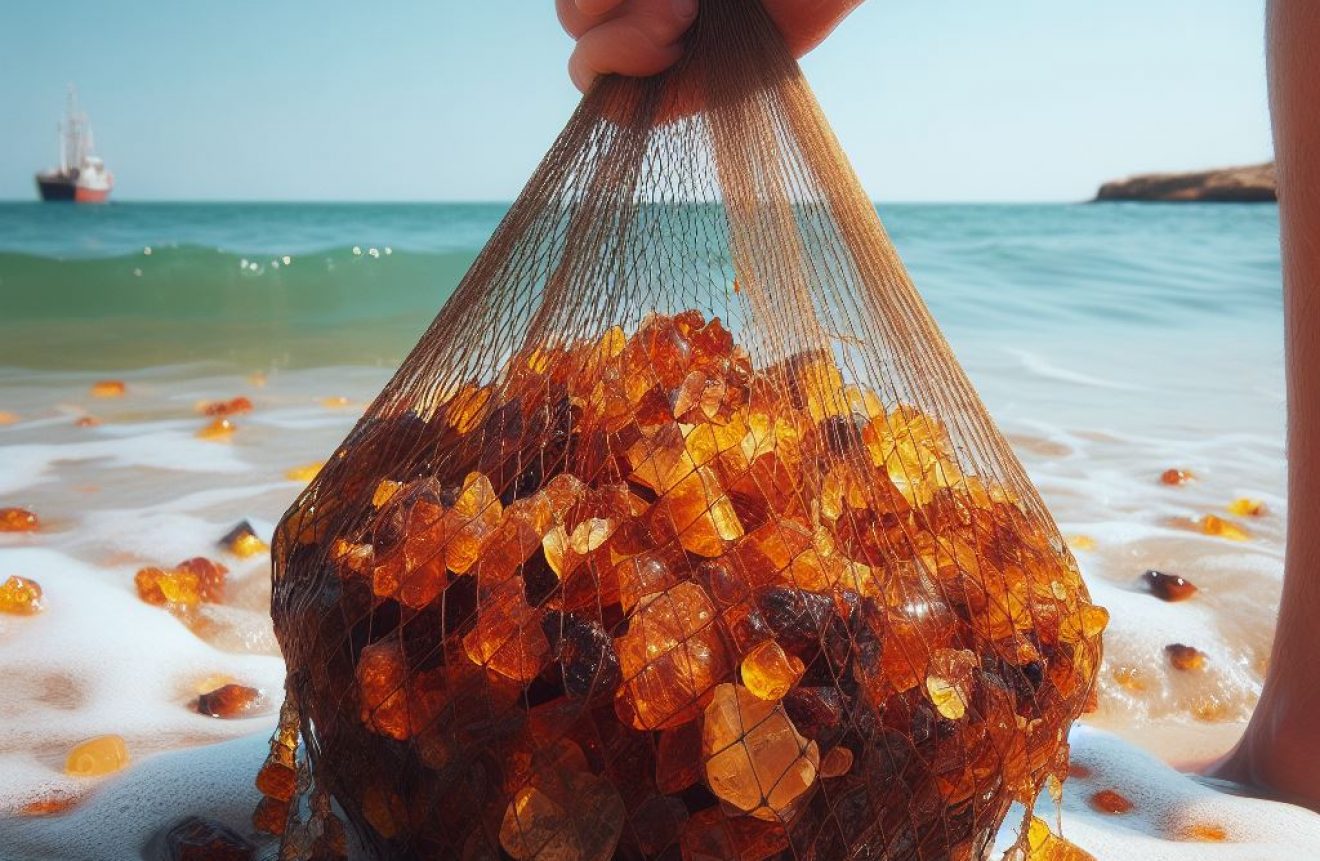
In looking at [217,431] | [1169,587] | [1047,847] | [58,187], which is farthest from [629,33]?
[58,187]

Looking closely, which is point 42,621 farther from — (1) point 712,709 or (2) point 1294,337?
(2) point 1294,337

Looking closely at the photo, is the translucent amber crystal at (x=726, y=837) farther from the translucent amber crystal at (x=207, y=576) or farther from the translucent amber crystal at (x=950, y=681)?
the translucent amber crystal at (x=207, y=576)

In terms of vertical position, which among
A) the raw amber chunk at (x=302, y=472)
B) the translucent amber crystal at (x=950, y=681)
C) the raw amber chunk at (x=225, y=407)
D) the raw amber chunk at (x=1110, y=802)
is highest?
the translucent amber crystal at (x=950, y=681)

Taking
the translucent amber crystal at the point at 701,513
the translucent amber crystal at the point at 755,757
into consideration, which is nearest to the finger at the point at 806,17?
the translucent amber crystal at the point at 701,513

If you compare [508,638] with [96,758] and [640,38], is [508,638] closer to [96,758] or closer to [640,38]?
[640,38]

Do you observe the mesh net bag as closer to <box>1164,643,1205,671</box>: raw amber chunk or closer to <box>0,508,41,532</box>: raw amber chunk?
<box>1164,643,1205,671</box>: raw amber chunk

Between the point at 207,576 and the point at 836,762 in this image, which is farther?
the point at 207,576
